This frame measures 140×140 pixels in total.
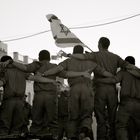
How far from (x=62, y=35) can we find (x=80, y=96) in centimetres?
1982

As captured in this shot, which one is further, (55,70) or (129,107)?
(129,107)

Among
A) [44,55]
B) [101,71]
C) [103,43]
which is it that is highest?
[103,43]

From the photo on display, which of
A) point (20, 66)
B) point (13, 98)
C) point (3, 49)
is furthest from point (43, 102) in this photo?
point (3, 49)

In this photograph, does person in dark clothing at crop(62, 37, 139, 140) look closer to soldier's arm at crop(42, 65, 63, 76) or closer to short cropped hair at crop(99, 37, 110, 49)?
short cropped hair at crop(99, 37, 110, 49)

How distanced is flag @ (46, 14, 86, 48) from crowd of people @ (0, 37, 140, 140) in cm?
1425

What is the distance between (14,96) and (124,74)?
2.35 metres

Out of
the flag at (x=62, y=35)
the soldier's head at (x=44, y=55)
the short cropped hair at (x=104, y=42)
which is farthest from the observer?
the flag at (x=62, y=35)

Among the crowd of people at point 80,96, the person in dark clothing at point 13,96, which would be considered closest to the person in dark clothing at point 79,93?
the crowd of people at point 80,96

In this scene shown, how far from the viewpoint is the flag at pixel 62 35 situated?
26375 millimetres

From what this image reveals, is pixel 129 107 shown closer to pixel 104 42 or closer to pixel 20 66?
pixel 104 42

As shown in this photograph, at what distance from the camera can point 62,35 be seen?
94.2ft

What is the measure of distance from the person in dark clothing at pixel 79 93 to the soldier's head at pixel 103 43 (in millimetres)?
586

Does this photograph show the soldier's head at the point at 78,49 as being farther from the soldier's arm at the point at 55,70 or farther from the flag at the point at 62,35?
the flag at the point at 62,35

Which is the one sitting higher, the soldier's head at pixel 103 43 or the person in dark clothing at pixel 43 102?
the soldier's head at pixel 103 43
